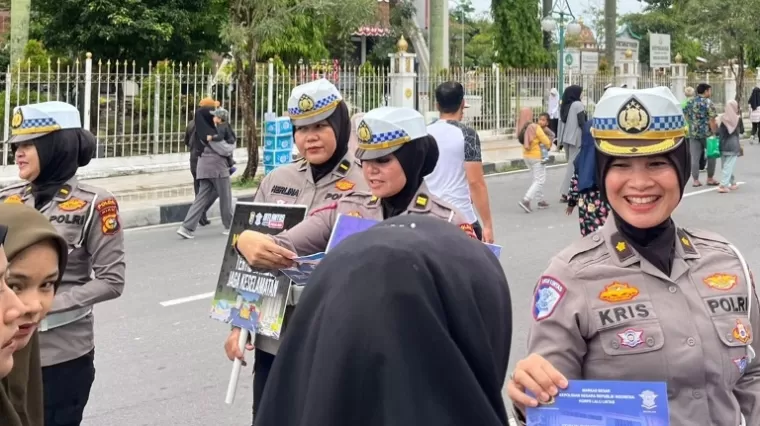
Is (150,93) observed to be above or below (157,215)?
above

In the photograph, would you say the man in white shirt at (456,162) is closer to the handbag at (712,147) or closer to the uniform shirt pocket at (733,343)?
the uniform shirt pocket at (733,343)

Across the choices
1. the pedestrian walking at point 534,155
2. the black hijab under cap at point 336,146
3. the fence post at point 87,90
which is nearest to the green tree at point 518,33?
the pedestrian walking at point 534,155

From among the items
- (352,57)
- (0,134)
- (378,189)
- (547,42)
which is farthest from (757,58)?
(378,189)

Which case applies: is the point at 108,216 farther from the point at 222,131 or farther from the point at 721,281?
the point at 222,131

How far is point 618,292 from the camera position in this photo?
211cm

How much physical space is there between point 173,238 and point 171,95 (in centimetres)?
605

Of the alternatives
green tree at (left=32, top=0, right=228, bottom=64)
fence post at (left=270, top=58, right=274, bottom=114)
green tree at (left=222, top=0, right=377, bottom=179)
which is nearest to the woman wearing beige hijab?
green tree at (left=222, top=0, right=377, bottom=179)

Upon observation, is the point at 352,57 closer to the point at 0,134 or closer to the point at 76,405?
the point at 0,134

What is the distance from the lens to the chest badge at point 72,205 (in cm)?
323

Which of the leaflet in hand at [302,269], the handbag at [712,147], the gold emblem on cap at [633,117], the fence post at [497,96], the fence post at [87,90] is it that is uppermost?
the fence post at [497,96]

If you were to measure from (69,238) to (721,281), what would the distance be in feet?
7.11

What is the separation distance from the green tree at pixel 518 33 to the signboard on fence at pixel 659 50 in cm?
535

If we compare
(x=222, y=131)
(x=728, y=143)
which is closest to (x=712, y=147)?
(x=728, y=143)

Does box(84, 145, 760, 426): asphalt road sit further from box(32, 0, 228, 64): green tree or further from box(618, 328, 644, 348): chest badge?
box(32, 0, 228, 64): green tree
